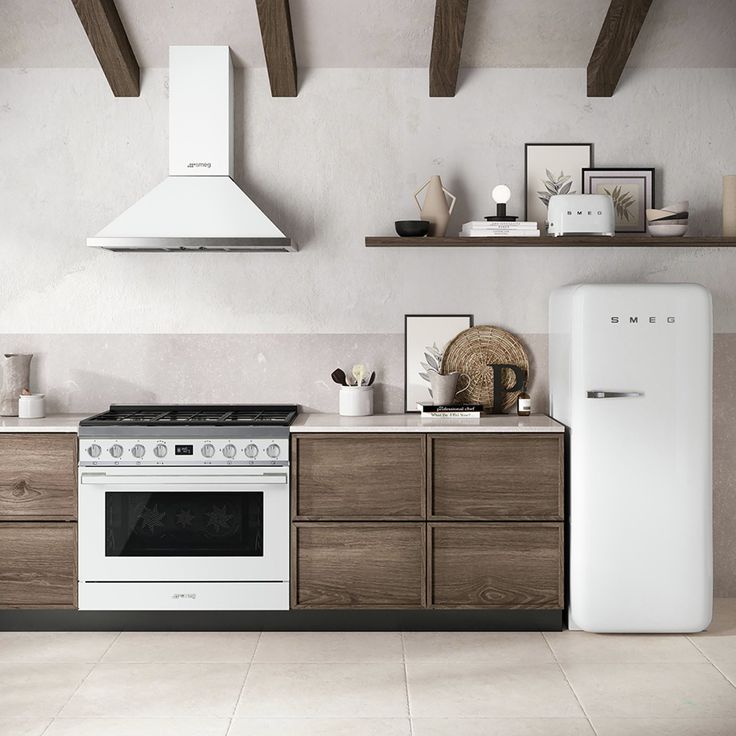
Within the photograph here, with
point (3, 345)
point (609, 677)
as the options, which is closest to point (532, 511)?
point (609, 677)

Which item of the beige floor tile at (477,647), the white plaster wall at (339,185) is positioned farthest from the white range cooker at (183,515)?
the white plaster wall at (339,185)

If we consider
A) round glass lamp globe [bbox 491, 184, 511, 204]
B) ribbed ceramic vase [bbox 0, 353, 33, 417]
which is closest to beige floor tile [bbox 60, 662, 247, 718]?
ribbed ceramic vase [bbox 0, 353, 33, 417]

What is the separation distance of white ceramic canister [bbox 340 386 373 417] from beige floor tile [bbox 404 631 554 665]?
1009 mm

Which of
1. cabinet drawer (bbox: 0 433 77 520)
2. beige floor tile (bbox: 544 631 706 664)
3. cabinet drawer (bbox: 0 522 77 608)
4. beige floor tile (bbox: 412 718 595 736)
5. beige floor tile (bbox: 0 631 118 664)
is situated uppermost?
cabinet drawer (bbox: 0 433 77 520)

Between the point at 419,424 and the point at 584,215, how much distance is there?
1.18 metres

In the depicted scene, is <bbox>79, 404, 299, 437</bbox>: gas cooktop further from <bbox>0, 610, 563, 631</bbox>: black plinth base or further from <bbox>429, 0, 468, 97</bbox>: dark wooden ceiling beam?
<bbox>429, 0, 468, 97</bbox>: dark wooden ceiling beam

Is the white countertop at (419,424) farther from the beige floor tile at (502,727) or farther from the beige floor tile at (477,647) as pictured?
the beige floor tile at (502,727)

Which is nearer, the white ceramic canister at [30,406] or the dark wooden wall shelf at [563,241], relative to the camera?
the dark wooden wall shelf at [563,241]

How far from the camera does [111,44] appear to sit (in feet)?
13.0

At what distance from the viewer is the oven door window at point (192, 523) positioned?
3781mm

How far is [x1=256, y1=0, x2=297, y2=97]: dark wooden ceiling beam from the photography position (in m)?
3.78

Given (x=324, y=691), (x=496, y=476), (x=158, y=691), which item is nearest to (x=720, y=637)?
(x=496, y=476)

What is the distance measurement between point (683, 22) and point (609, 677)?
284 centimetres

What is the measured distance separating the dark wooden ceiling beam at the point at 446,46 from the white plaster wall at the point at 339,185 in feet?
0.32
